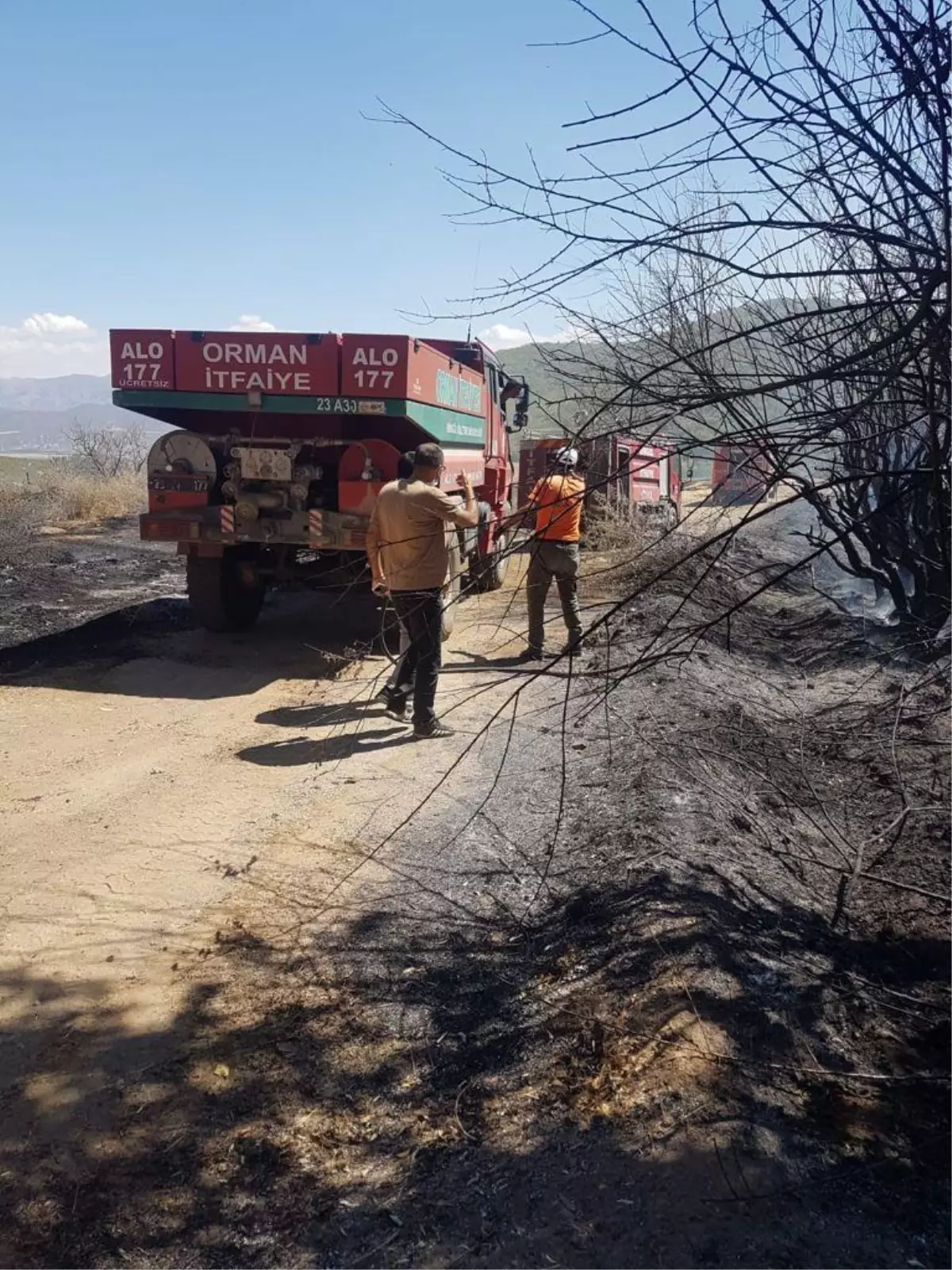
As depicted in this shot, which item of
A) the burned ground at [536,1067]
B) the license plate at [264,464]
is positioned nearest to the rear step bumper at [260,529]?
the license plate at [264,464]

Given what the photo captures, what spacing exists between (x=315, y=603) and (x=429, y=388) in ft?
11.9

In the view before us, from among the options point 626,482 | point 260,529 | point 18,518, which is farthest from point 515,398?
point 18,518

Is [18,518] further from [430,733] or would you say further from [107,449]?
[430,733]

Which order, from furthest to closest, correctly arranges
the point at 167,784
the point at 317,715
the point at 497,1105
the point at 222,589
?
the point at 222,589 < the point at 317,715 < the point at 167,784 < the point at 497,1105

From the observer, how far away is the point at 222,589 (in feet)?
31.8

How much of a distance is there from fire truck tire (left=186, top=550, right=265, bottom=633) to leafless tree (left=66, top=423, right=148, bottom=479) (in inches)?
816

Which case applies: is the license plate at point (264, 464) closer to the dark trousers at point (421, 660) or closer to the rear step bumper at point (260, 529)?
the rear step bumper at point (260, 529)

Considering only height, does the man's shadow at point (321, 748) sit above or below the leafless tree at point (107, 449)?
below

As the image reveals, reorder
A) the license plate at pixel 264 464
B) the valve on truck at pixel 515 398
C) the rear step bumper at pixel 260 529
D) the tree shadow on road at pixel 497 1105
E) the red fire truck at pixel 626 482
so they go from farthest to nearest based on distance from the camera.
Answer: the valve on truck at pixel 515 398
the license plate at pixel 264 464
the rear step bumper at pixel 260 529
the red fire truck at pixel 626 482
the tree shadow on road at pixel 497 1105

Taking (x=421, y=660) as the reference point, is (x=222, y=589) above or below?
above

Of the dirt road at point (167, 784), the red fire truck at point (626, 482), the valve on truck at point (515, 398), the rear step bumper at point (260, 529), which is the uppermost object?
the valve on truck at point (515, 398)

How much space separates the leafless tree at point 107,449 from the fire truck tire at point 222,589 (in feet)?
68.0

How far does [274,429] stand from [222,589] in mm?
1651

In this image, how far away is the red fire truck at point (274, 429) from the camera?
8.36 meters
